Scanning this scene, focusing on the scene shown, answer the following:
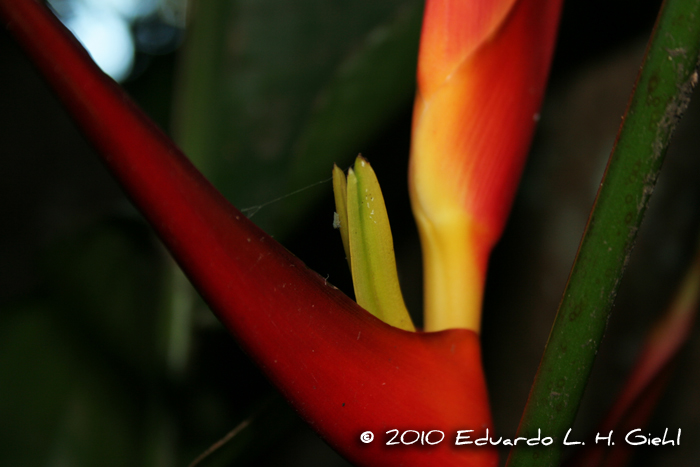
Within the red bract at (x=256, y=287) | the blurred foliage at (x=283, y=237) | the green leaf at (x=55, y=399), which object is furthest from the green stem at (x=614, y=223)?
the green leaf at (x=55, y=399)

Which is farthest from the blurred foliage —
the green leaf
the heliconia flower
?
the heliconia flower

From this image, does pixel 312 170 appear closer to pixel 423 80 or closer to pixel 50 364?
pixel 423 80

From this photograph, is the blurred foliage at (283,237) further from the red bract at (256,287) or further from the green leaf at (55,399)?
the red bract at (256,287)

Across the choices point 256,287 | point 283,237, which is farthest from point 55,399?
point 256,287

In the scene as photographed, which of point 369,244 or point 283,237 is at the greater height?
point 283,237

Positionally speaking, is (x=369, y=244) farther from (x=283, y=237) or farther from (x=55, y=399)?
(x=55, y=399)

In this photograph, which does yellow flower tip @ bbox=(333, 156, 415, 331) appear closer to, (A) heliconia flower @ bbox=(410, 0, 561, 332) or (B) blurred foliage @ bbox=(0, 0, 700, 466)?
(A) heliconia flower @ bbox=(410, 0, 561, 332)

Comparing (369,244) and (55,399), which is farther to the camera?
(55,399)
